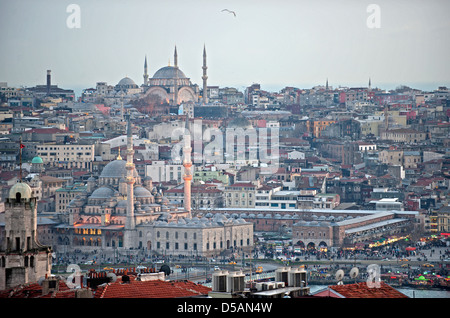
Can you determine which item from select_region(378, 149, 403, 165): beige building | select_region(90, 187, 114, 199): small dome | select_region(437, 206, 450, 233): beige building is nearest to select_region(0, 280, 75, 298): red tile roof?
select_region(90, 187, 114, 199): small dome

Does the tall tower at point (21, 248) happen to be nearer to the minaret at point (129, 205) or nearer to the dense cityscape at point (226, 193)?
the dense cityscape at point (226, 193)

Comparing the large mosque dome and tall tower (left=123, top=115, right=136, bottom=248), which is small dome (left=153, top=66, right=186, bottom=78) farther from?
tall tower (left=123, top=115, right=136, bottom=248)

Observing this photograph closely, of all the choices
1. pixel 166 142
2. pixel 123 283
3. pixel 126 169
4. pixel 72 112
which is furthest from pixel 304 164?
pixel 123 283

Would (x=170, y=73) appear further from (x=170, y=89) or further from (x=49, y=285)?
(x=49, y=285)

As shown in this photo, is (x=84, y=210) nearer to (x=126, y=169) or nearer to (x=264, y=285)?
(x=126, y=169)

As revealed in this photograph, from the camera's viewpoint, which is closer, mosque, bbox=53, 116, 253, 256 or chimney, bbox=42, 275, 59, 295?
chimney, bbox=42, 275, 59, 295
